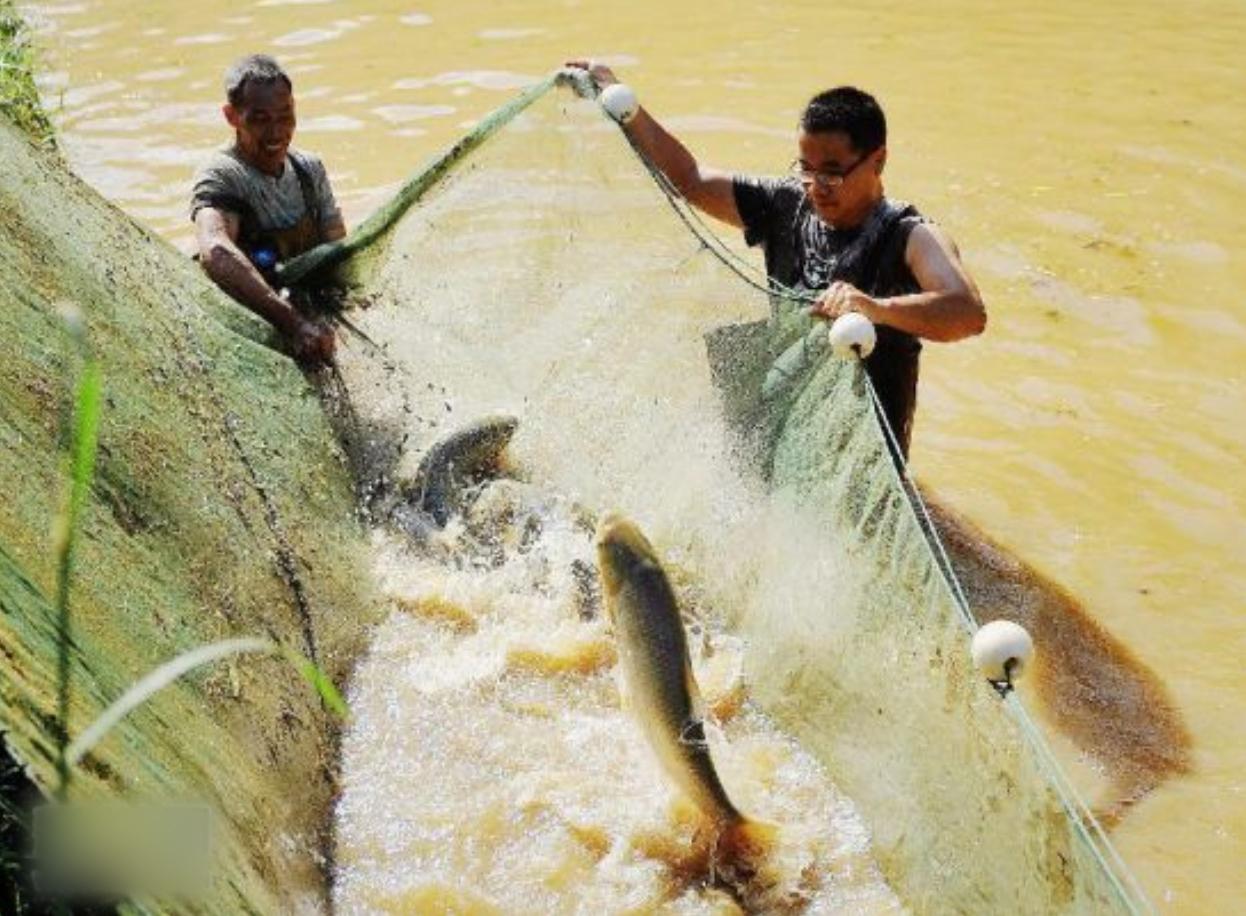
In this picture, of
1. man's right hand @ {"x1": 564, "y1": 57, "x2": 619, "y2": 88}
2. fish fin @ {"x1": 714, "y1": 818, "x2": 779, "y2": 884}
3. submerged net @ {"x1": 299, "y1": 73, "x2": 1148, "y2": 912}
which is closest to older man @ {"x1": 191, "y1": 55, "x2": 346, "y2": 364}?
submerged net @ {"x1": 299, "y1": 73, "x2": 1148, "y2": 912}

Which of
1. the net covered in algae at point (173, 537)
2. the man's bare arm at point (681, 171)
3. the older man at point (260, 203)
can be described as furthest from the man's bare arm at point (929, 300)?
the older man at point (260, 203)

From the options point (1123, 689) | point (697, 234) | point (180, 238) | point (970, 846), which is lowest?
point (1123, 689)

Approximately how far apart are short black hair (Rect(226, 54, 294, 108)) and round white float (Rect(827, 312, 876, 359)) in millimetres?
2414

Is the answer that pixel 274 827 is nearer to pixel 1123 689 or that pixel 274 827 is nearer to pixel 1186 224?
pixel 1123 689

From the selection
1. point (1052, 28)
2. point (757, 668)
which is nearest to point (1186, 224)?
point (1052, 28)

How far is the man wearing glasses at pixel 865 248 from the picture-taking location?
3.65 m

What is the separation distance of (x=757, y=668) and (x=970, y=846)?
1.13 meters

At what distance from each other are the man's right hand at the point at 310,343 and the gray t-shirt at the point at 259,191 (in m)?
0.50

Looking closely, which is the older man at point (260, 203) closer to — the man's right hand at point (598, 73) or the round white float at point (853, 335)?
the man's right hand at point (598, 73)

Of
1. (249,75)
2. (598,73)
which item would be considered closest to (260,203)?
(249,75)

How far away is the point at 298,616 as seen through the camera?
11.3ft

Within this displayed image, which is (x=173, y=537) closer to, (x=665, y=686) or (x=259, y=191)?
(x=665, y=686)

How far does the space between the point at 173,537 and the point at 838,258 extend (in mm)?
2223

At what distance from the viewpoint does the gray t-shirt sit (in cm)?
447
